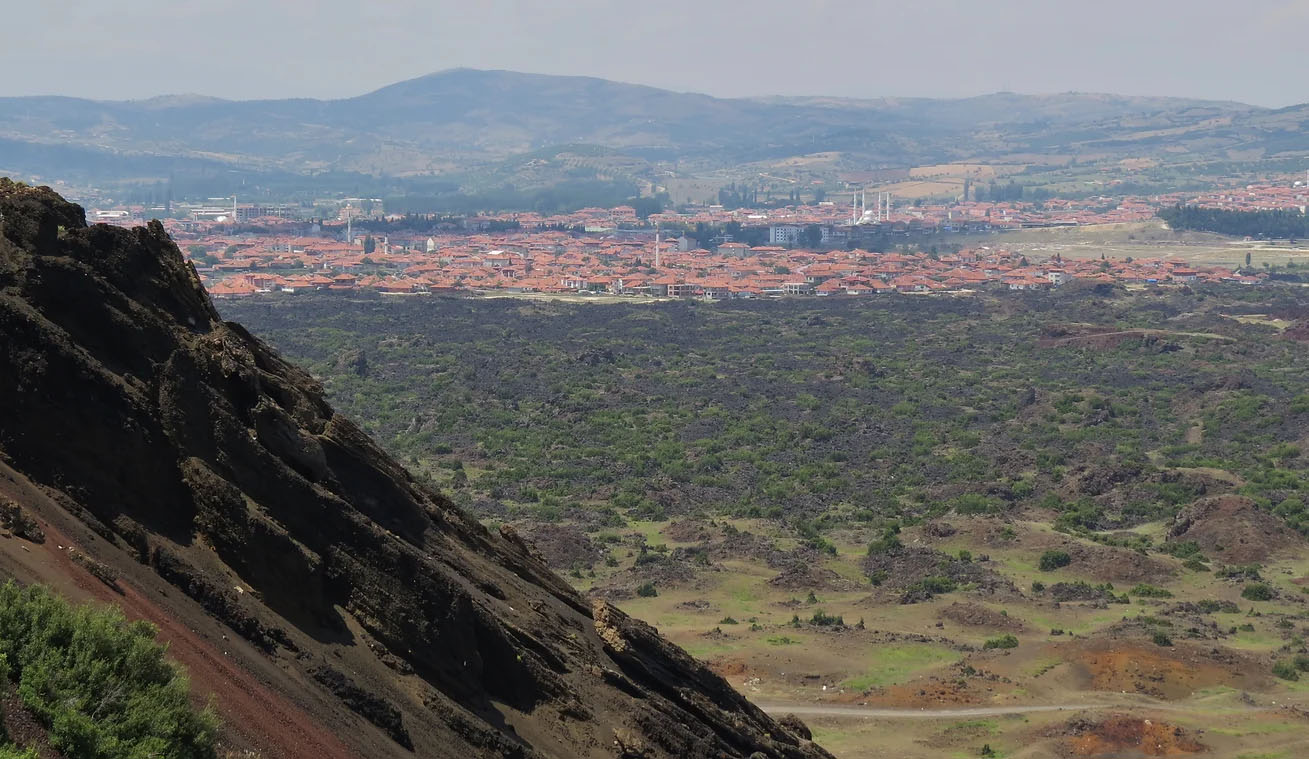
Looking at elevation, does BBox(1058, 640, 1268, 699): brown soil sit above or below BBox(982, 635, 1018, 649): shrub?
above

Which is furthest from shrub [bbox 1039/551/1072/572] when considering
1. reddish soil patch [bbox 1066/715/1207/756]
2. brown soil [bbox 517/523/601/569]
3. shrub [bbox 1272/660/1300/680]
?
reddish soil patch [bbox 1066/715/1207/756]

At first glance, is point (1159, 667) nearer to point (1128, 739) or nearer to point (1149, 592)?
point (1128, 739)

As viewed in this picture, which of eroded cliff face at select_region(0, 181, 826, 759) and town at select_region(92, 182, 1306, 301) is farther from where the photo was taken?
town at select_region(92, 182, 1306, 301)

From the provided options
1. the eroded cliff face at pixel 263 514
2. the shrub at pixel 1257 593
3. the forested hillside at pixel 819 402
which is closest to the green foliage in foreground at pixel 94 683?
the eroded cliff face at pixel 263 514

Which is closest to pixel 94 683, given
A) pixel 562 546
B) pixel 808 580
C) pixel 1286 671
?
pixel 1286 671

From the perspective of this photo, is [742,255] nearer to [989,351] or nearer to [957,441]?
[989,351]

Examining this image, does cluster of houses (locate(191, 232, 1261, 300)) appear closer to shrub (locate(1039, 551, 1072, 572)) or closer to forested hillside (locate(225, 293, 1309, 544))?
forested hillside (locate(225, 293, 1309, 544))

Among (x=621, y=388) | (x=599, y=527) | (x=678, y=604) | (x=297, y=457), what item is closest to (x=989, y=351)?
(x=621, y=388)
